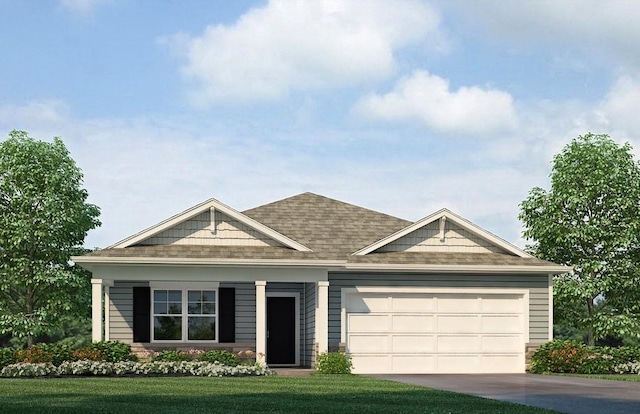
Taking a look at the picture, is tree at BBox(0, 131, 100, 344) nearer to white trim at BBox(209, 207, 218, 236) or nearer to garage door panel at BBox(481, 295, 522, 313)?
white trim at BBox(209, 207, 218, 236)

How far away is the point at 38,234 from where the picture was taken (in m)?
33.0

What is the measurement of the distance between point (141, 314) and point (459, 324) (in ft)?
30.4

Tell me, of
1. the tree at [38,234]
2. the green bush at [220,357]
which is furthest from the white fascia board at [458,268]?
the tree at [38,234]

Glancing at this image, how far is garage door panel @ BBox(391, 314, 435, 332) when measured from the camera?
2802cm

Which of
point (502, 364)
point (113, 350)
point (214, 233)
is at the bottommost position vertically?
point (502, 364)

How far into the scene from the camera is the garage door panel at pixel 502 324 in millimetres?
28578

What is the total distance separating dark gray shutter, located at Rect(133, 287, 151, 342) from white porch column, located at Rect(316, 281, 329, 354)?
4991 millimetres

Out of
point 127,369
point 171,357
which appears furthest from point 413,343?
point 127,369

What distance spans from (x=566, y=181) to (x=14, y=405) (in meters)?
24.3

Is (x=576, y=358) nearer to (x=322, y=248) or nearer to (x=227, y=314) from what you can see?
(x=322, y=248)

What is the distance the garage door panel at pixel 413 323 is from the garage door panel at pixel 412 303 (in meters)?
0.20

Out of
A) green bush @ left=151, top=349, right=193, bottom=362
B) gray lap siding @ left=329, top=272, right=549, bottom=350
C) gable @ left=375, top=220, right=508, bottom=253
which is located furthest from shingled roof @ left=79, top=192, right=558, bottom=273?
green bush @ left=151, top=349, right=193, bottom=362

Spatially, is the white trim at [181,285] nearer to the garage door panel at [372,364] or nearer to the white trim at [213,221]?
the white trim at [213,221]

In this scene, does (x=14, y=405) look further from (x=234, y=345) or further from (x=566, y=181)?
(x=566, y=181)
